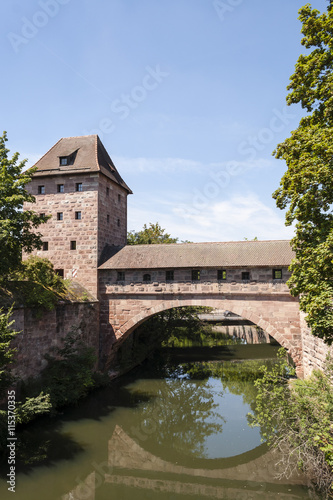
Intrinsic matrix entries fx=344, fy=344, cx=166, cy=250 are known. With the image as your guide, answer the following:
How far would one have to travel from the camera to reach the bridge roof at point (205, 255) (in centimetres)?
1652

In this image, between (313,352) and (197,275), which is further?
(197,275)

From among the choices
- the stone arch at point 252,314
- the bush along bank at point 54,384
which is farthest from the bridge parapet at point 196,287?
the bush along bank at point 54,384

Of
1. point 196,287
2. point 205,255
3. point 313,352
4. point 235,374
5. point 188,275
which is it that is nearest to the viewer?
point 313,352

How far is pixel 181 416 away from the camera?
15.0m

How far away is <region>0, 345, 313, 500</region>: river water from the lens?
9.34m

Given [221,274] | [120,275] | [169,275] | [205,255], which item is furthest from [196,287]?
[120,275]

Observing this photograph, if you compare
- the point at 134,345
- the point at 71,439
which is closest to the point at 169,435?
the point at 71,439

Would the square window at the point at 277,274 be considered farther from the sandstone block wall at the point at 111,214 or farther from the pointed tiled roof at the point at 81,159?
the pointed tiled roof at the point at 81,159

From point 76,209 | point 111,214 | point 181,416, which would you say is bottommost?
point 181,416

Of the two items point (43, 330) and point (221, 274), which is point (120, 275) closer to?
point (43, 330)

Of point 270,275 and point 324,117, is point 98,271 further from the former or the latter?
point 324,117

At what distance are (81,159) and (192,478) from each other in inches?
658

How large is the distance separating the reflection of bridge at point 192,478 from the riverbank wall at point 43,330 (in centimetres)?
472

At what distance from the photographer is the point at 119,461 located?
11133 millimetres
